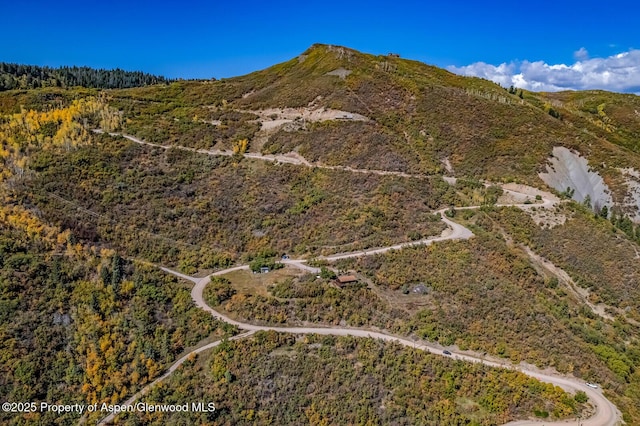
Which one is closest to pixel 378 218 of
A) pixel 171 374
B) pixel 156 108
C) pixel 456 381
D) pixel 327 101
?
pixel 456 381

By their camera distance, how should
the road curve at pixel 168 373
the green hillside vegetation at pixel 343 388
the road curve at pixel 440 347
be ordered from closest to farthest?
1. the road curve at pixel 440 347
2. the green hillside vegetation at pixel 343 388
3. the road curve at pixel 168 373

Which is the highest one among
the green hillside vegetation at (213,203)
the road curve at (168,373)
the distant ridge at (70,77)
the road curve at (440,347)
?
the distant ridge at (70,77)

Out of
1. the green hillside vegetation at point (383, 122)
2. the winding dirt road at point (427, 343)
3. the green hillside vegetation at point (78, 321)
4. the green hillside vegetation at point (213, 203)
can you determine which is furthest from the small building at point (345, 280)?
the green hillside vegetation at point (383, 122)

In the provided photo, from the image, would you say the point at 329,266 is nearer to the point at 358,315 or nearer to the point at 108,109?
the point at 358,315

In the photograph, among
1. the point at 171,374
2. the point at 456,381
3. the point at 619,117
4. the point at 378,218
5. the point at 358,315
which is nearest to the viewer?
the point at 456,381

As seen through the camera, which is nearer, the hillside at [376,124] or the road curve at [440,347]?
the road curve at [440,347]

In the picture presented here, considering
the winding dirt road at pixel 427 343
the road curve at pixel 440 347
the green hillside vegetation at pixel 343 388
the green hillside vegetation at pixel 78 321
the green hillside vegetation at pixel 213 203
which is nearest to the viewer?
the road curve at pixel 440 347

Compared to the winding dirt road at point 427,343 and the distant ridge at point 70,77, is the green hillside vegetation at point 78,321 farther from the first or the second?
the distant ridge at point 70,77
